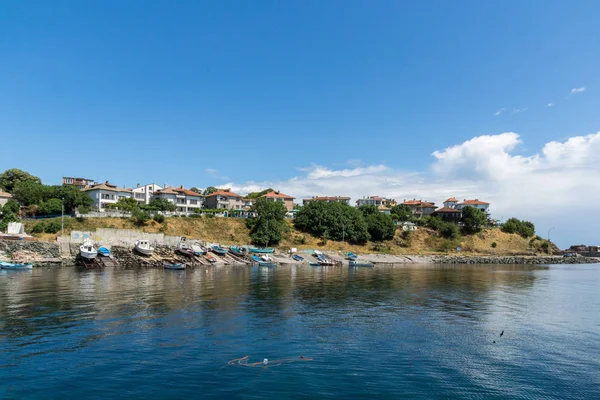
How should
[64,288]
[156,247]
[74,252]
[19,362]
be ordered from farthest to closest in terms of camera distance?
[156,247], [74,252], [64,288], [19,362]

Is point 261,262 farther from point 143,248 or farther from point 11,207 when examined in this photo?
point 11,207

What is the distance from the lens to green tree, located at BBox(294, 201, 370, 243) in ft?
374

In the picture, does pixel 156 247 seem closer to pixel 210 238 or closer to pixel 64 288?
pixel 210 238

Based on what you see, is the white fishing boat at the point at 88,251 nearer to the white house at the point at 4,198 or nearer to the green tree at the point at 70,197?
the green tree at the point at 70,197

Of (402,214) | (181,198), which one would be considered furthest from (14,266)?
(402,214)

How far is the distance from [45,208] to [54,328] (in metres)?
74.6

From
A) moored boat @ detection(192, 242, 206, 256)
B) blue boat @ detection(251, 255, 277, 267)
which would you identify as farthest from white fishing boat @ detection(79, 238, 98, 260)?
blue boat @ detection(251, 255, 277, 267)

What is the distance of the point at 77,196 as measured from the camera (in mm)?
92188

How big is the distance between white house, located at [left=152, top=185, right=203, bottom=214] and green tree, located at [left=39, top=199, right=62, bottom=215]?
32.6 m

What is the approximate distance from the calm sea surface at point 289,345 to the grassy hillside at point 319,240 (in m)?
49.1

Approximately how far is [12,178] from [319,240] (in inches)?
3765

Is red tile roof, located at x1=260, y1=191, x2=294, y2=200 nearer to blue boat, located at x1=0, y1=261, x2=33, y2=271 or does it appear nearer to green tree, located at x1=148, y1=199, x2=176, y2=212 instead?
green tree, located at x1=148, y1=199, x2=176, y2=212

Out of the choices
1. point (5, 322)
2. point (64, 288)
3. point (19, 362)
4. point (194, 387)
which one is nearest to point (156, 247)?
point (64, 288)

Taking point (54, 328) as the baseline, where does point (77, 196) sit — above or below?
above
